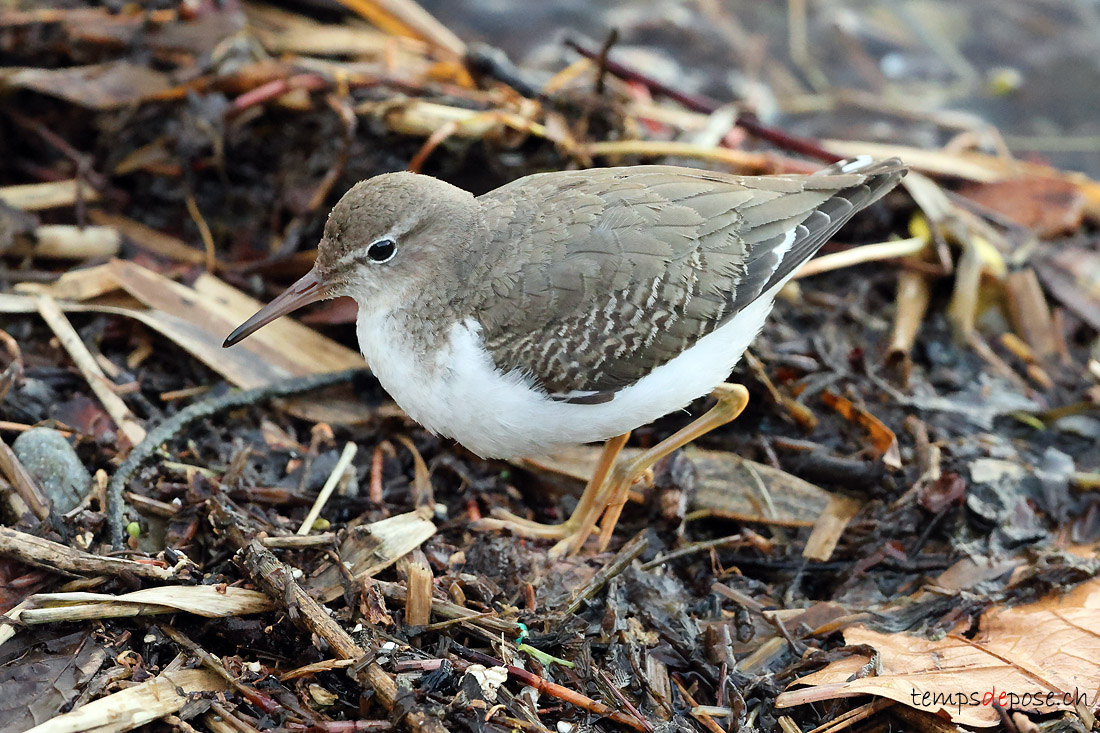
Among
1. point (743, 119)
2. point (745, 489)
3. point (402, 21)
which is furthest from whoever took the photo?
point (402, 21)

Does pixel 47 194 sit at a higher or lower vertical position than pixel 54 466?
higher

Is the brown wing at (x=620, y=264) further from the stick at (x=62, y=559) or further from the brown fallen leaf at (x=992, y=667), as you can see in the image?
the stick at (x=62, y=559)

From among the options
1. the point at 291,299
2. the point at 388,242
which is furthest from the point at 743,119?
the point at 291,299

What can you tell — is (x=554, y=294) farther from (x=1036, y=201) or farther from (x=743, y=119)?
(x=1036, y=201)

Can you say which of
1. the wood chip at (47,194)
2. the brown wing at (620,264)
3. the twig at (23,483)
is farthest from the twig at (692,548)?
the wood chip at (47,194)

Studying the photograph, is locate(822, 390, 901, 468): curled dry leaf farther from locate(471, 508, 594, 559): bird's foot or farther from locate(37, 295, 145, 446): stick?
locate(37, 295, 145, 446): stick

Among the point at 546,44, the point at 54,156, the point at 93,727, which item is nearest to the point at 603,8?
the point at 546,44
